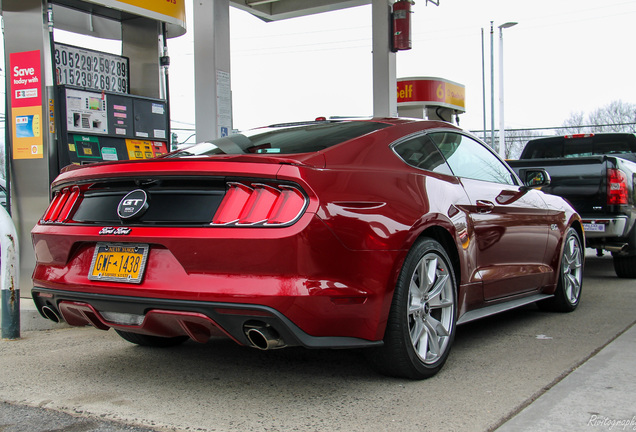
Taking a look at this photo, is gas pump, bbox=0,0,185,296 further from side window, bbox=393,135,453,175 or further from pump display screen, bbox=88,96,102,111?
side window, bbox=393,135,453,175

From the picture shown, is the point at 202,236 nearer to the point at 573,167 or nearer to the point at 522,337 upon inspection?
the point at 522,337

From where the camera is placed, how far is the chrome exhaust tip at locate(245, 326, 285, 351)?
2.91 meters

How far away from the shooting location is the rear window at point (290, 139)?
11.2ft

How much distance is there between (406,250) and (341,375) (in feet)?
2.74

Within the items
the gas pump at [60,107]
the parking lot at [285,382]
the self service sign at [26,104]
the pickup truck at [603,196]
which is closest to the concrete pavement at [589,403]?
the parking lot at [285,382]

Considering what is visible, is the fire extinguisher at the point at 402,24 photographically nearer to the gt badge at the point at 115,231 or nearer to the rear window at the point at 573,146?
the rear window at the point at 573,146

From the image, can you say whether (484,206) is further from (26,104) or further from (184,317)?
(26,104)

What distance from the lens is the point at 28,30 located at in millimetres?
6207

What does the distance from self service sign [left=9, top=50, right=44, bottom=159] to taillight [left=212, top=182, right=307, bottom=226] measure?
155 inches

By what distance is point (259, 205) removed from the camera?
2947 millimetres

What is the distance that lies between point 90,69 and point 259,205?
489cm

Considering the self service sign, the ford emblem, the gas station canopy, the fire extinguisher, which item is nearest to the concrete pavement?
the ford emblem

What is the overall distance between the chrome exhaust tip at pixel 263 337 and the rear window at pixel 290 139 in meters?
0.91

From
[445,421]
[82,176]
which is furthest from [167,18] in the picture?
[445,421]
